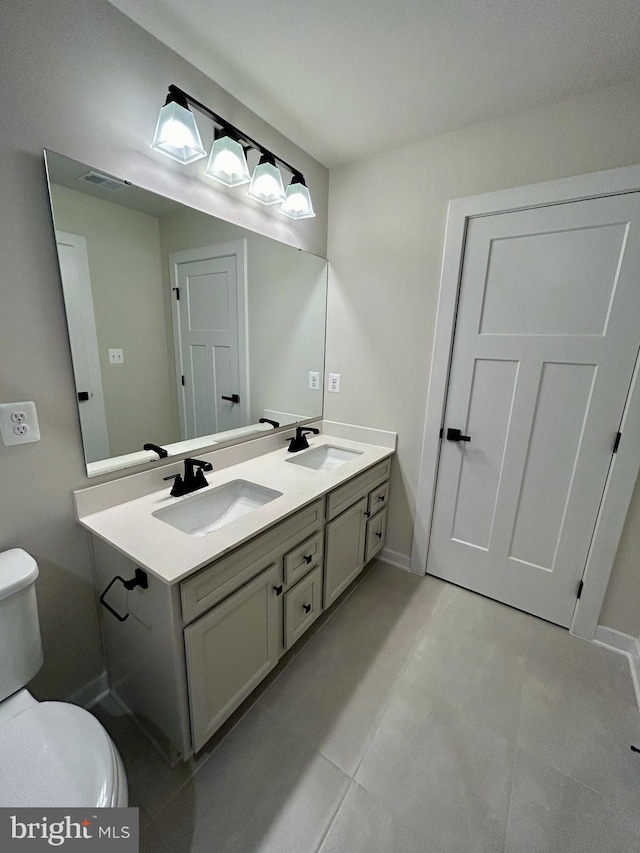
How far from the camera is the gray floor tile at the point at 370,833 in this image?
953 mm

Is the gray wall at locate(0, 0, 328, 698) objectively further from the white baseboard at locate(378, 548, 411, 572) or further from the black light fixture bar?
the white baseboard at locate(378, 548, 411, 572)

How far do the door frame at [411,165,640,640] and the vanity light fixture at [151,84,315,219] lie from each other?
763mm

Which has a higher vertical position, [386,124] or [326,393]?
[386,124]

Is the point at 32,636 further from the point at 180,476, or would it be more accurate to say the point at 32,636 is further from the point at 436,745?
the point at 436,745

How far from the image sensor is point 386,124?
1556 mm

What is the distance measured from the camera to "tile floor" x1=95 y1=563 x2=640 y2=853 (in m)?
0.99

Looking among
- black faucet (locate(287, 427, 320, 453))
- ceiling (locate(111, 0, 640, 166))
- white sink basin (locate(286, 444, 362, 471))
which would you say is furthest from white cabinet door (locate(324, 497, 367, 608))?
ceiling (locate(111, 0, 640, 166))

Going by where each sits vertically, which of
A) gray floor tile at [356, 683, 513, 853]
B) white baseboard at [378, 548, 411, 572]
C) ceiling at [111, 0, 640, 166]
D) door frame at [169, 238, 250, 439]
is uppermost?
ceiling at [111, 0, 640, 166]

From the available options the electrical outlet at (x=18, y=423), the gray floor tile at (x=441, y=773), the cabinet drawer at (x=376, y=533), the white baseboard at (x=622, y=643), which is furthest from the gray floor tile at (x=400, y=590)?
the electrical outlet at (x=18, y=423)

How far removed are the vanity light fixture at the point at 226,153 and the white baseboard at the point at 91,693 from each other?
198 cm

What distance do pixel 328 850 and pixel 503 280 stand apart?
214 centimetres

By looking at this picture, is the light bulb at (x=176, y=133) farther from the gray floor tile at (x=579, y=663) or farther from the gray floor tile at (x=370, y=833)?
the gray floor tile at (x=579, y=663)

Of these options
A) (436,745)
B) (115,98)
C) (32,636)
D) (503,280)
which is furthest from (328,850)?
(115,98)
